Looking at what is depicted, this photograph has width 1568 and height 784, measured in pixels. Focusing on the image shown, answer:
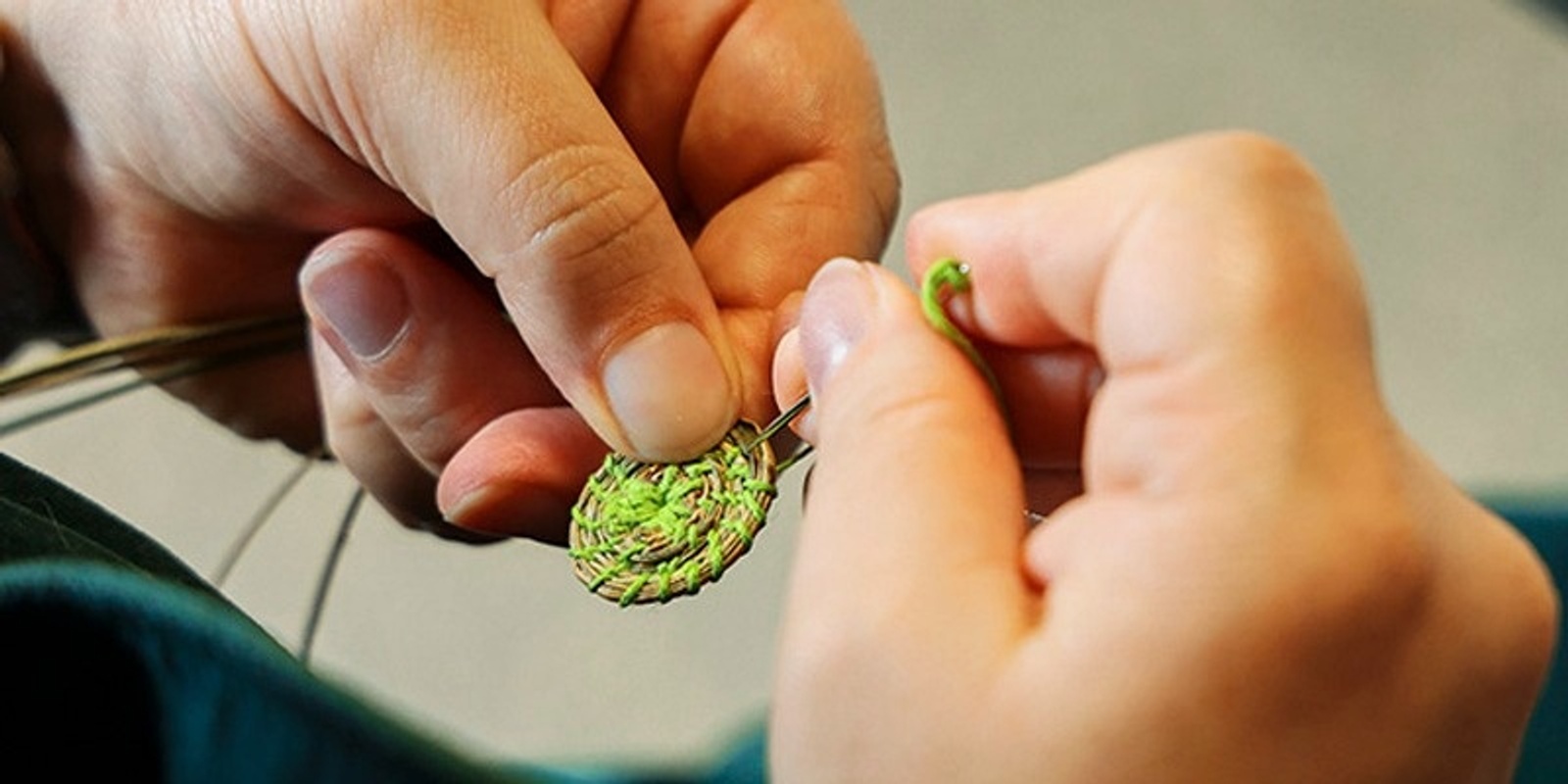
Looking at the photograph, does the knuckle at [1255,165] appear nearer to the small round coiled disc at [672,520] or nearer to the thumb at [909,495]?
the thumb at [909,495]

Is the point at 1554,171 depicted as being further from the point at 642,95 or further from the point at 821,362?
the point at 821,362

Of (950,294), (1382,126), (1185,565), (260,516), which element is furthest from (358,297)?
(1382,126)

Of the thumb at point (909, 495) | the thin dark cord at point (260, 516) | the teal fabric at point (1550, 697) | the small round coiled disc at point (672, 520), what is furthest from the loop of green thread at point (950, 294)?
the teal fabric at point (1550, 697)

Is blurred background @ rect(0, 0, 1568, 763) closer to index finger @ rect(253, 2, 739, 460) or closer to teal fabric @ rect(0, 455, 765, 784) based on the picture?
index finger @ rect(253, 2, 739, 460)

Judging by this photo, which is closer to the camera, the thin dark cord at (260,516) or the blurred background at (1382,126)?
the thin dark cord at (260,516)

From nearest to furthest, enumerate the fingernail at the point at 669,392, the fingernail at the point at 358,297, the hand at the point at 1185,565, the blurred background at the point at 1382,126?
the hand at the point at 1185,565 < the fingernail at the point at 669,392 < the fingernail at the point at 358,297 < the blurred background at the point at 1382,126

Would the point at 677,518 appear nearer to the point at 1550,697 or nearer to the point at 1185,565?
the point at 1185,565

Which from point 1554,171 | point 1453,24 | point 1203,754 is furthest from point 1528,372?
point 1203,754

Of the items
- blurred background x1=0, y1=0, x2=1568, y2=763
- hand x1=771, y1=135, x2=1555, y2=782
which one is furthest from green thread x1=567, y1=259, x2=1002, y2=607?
blurred background x1=0, y1=0, x2=1568, y2=763
